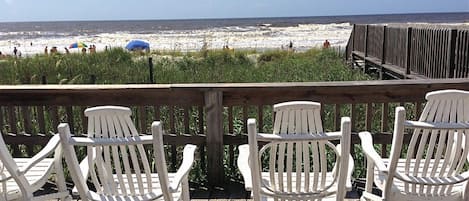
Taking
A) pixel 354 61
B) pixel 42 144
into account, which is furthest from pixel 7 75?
pixel 354 61

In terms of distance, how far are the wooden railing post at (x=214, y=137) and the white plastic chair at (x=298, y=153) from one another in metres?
1.02

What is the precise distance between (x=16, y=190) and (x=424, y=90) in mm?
2674

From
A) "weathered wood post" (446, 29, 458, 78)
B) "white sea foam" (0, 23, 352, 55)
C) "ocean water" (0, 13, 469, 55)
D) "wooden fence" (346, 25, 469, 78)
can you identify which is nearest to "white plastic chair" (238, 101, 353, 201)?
"wooden fence" (346, 25, 469, 78)

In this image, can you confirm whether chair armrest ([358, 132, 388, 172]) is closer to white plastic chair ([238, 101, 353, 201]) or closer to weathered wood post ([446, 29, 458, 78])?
white plastic chair ([238, 101, 353, 201])

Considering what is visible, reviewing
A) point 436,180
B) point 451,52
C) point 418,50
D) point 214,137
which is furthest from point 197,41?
point 436,180

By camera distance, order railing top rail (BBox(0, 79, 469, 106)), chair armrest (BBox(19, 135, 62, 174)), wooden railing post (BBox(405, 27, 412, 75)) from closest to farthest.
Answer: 1. chair armrest (BBox(19, 135, 62, 174))
2. railing top rail (BBox(0, 79, 469, 106))
3. wooden railing post (BBox(405, 27, 412, 75))

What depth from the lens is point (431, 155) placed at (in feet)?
7.63

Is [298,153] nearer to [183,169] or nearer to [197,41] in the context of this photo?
[183,169]

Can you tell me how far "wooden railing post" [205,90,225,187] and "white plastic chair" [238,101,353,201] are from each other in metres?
1.02

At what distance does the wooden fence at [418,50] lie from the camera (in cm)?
683

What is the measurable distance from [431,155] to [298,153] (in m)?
0.70

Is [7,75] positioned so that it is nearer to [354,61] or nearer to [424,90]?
[424,90]

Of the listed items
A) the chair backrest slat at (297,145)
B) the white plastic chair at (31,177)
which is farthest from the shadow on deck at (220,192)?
the chair backrest slat at (297,145)

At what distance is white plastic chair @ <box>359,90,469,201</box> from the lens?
2094 mm
